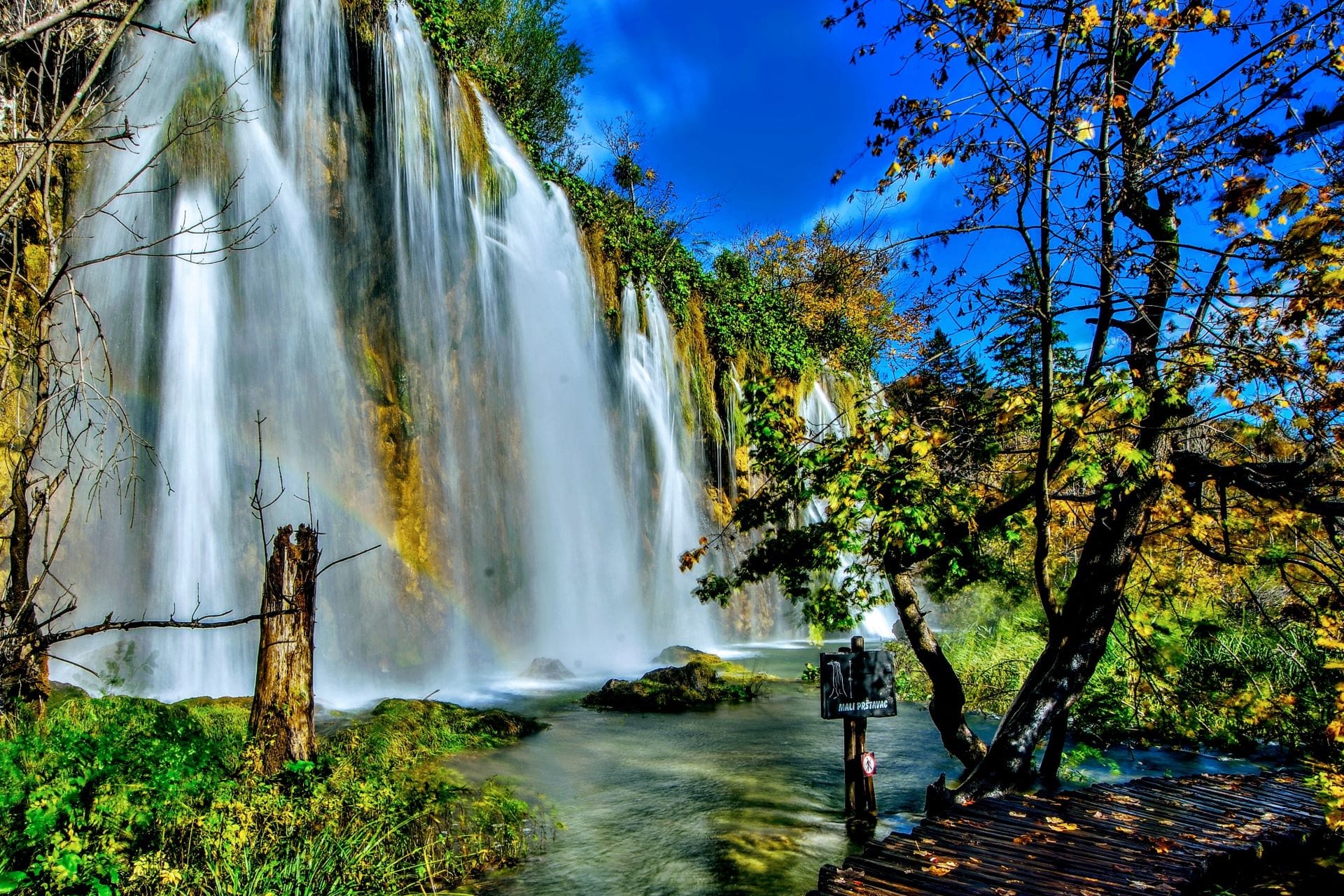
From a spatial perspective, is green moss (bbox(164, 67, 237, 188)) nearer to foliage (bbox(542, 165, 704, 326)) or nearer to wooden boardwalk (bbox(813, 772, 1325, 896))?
foliage (bbox(542, 165, 704, 326))

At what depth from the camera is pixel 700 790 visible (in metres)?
7.45

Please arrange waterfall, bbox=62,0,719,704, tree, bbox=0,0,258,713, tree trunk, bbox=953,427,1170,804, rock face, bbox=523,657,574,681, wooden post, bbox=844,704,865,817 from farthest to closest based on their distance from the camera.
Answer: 1. rock face, bbox=523,657,574,681
2. waterfall, bbox=62,0,719,704
3. wooden post, bbox=844,704,865,817
4. tree trunk, bbox=953,427,1170,804
5. tree, bbox=0,0,258,713

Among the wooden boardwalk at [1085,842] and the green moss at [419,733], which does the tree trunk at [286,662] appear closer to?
the green moss at [419,733]

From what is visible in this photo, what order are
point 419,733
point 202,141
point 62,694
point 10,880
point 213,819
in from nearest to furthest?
point 10,880, point 213,819, point 62,694, point 419,733, point 202,141

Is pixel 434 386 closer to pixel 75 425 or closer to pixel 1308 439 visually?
pixel 75 425

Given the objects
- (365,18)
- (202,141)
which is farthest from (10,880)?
(365,18)

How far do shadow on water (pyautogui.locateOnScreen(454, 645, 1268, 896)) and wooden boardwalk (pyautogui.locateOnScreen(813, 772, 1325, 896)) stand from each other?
Result: 5.41 ft

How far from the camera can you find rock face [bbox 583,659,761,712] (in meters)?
11.6

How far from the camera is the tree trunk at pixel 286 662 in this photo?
533 cm

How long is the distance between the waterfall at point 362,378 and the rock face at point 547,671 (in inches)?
39.0

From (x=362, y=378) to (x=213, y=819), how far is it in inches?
485

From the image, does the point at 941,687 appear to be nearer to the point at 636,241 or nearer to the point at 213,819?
the point at 213,819

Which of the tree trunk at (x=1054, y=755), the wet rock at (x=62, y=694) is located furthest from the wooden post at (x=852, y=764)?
the wet rock at (x=62, y=694)

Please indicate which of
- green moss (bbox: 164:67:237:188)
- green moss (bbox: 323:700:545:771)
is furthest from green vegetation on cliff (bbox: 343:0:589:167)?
green moss (bbox: 323:700:545:771)
